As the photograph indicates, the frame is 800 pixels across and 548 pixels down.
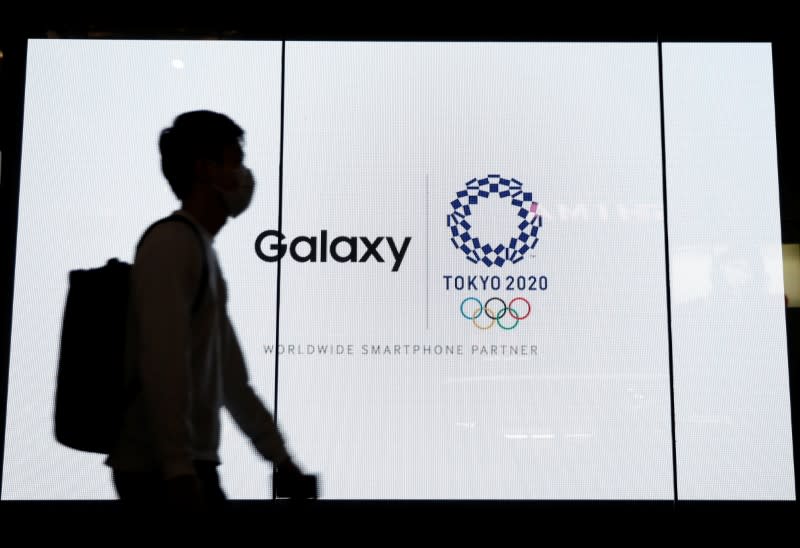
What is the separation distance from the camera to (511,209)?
4.23m

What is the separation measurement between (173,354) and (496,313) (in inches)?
114

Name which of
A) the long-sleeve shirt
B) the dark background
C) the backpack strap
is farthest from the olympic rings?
the backpack strap

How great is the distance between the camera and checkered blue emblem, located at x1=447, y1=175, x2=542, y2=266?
4.20 metres

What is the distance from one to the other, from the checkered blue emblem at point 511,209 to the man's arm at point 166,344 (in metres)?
2.81

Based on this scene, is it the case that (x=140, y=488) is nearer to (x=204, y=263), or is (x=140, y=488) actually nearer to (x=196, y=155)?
(x=204, y=263)

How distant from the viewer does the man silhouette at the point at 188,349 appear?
139 centimetres

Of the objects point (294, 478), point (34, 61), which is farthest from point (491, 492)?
point (34, 61)

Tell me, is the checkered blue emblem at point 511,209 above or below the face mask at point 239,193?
above

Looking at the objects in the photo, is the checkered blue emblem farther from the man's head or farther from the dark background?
the man's head

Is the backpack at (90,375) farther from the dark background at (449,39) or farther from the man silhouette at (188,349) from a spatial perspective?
the dark background at (449,39)

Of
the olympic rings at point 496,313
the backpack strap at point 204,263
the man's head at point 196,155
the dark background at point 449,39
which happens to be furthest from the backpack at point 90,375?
the olympic rings at point 496,313

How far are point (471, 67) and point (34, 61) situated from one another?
2.33 m

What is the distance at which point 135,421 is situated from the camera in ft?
4.95

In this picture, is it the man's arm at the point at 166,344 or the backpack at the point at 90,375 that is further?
the backpack at the point at 90,375
